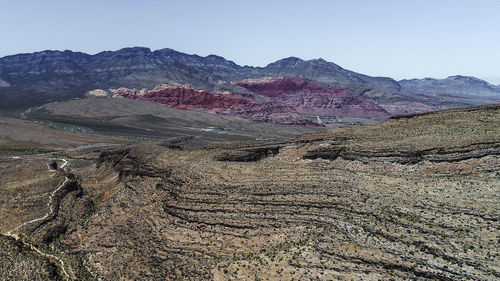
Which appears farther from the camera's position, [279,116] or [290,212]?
[279,116]

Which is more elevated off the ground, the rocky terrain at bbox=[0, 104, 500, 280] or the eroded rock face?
the eroded rock face

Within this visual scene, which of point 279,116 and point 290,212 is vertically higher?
point 279,116

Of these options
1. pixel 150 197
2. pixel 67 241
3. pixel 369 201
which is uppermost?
pixel 369 201

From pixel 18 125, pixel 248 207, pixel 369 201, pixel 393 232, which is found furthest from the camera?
pixel 18 125

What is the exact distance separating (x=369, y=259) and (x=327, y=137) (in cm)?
2621

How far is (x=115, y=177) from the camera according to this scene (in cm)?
5272

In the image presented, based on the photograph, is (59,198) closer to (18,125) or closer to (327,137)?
(327,137)

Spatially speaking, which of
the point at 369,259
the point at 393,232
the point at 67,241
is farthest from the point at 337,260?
the point at 67,241

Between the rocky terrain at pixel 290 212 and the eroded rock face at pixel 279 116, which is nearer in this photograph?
the rocky terrain at pixel 290 212

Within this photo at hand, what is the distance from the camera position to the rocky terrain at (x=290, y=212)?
22.9 m

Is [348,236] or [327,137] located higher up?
[327,137]

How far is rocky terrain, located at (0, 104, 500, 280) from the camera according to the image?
22.9 meters

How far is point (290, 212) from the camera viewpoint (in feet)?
98.6

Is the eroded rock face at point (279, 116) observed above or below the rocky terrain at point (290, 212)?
above
